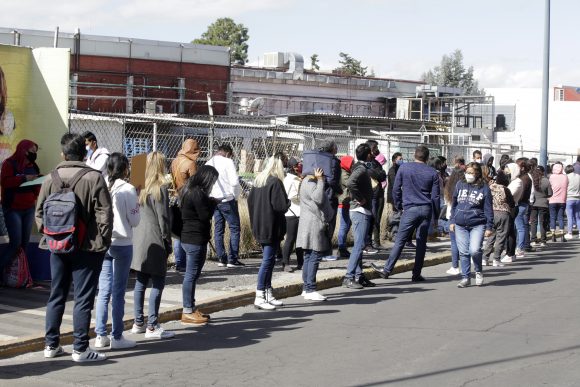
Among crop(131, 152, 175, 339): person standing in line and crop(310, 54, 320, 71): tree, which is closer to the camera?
crop(131, 152, 175, 339): person standing in line

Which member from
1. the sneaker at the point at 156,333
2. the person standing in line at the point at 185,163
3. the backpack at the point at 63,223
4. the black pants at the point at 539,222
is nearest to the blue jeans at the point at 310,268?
the person standing in line at the point at 185,163

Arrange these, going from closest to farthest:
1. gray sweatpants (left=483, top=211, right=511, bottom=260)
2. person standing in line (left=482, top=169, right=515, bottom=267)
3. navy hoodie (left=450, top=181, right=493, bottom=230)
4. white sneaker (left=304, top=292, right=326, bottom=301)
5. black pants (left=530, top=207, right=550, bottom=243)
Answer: white sneaker (left=304, top=292, right=326, bottom=301)
navy hoodie (left=450, top=181, right=493, bottom=230)
person standing in line (left=482, top=169, right=515, bottom=267)
gray sweatpants (left=483, top=211, right=511, bottom=260)
black pants (left=530, top=207, right=550, bottom=243)

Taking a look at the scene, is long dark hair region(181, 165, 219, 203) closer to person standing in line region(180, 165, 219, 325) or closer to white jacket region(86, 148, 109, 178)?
person standing in line region(180, 165, 219, 325)

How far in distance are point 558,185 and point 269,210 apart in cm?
1280

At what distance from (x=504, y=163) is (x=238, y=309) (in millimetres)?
8182

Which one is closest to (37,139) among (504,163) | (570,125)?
(504,163)

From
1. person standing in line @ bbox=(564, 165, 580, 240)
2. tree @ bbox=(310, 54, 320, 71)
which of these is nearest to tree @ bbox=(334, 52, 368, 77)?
tree @ bbox=(310, 54, 320, 71)

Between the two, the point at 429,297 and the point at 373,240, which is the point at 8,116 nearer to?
the point at 429,297

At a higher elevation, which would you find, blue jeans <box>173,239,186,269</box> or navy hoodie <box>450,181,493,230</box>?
navy hoodie <box>450,181,493,230</box>

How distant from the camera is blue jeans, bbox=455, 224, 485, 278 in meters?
13.2

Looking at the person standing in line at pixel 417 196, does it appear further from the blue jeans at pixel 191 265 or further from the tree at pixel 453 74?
the tree at pixel 453 74

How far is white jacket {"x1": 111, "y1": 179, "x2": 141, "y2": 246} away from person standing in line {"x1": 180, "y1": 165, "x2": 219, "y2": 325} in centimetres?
124

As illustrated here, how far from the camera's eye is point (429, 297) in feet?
40.1

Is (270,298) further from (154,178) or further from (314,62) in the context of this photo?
(314,62)
